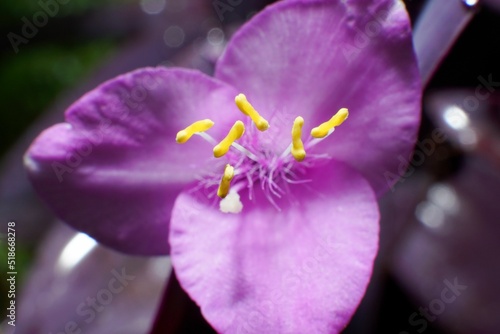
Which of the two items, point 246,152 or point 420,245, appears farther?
point 420,245

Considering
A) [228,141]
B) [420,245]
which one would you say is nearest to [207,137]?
[228,141]

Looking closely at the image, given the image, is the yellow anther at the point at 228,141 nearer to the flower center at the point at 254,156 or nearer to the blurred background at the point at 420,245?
the flower center at the point at 254,156

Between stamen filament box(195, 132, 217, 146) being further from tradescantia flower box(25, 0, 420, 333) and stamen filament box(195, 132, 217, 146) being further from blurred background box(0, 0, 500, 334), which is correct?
blurred background box(0, 0, 500, 334)

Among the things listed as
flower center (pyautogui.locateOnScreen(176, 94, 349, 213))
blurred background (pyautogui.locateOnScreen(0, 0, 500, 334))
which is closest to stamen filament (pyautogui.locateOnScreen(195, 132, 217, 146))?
flower center (pyautogui.locateOnScreen(176, 94, 349, 213))

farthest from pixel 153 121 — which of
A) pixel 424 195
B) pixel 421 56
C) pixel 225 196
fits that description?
pixel 424 195

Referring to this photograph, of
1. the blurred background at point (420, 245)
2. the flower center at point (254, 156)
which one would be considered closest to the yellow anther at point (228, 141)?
the flower center at point (254, 156)

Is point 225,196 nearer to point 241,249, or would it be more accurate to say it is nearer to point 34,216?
point 241,249

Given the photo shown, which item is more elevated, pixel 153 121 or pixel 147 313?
pixel 153 121

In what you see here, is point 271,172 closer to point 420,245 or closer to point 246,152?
point 246,152
